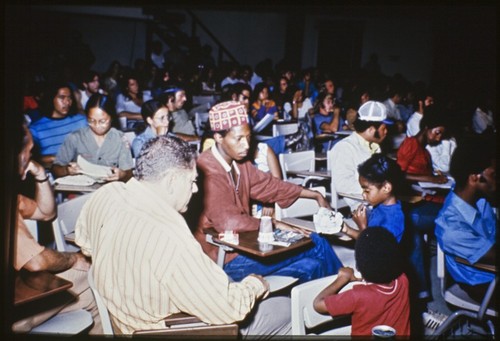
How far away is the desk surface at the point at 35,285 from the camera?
6.88ft

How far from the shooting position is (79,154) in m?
4.50

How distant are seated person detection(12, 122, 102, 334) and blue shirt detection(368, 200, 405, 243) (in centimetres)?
184

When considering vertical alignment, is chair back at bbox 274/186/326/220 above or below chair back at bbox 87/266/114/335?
above

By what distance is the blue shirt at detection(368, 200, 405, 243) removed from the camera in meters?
2.93

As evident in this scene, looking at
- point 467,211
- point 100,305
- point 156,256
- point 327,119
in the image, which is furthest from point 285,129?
point 156,256

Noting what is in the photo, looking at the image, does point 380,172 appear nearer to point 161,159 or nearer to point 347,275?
point 347,275

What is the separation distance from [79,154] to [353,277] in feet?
10.5

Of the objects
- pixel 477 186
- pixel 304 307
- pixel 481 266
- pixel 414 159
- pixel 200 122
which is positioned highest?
pixel 200 122

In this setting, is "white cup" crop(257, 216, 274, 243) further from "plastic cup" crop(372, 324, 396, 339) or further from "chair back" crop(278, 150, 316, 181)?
"chair back" crop(278, 150, 316, 181)

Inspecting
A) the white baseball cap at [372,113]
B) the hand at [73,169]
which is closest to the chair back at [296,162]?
the white baseball cap at [372,113]

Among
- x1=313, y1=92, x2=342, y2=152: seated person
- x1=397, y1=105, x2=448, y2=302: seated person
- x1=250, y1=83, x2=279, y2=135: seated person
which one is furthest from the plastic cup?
x1=250, y1=83, x2=279, y2=135: seated person

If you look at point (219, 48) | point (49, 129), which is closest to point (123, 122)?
point (49, 129)

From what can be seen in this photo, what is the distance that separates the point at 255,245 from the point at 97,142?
2.51m

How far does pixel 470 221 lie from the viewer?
9.53 feet
